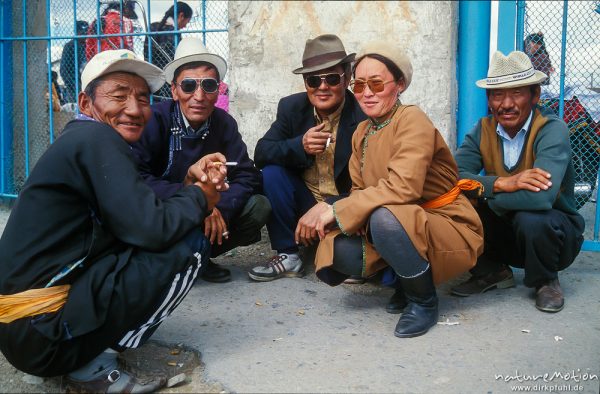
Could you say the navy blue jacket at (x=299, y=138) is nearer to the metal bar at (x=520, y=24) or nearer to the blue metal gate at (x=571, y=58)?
the metal bar at (x=520, y=24)

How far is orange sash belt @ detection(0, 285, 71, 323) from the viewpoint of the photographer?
213 centimetres

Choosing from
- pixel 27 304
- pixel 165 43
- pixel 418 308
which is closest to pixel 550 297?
pixel 418 308

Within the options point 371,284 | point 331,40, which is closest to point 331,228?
point 371,284

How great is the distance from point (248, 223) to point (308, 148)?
574mm

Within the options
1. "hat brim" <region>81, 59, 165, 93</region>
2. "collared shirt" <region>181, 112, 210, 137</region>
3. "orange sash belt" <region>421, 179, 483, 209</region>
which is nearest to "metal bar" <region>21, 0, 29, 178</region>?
"collared shirt" <region>181, 112, 210, 137</region>

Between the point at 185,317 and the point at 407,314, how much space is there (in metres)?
1.12

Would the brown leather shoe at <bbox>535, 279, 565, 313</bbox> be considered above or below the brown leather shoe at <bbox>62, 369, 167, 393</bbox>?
above

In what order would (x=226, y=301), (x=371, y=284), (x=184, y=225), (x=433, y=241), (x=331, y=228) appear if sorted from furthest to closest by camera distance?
(x=371, y=284)
(x=226, y=301)
(x=331, y=228)
(x=433, y=241)
(x=184, y=225)

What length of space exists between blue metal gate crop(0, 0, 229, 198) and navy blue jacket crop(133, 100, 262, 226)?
5.08 feet

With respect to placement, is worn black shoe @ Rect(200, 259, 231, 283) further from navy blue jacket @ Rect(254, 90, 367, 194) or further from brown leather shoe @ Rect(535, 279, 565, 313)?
brown leather shoe @ Rect(535, 279, 565, 313)

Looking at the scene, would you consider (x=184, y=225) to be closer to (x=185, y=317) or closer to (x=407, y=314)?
(x=185, y=317)

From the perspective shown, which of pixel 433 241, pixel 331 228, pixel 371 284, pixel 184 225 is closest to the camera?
pixel 184 225

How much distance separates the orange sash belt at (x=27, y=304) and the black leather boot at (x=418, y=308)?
1527 millimetres

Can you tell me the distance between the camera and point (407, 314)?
9.53 feet
